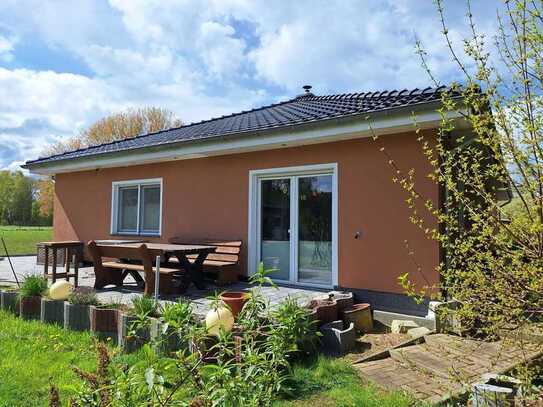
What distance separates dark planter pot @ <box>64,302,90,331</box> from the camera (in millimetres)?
5863

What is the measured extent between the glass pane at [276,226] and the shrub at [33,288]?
3.99m

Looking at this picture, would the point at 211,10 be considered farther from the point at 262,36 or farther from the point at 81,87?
the point at 81,87

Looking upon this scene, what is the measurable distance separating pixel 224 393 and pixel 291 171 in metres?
6.19

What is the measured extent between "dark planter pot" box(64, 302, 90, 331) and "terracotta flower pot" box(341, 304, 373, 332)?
3.62 m

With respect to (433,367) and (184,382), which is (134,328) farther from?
(433,367)

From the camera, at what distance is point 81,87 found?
1511cm

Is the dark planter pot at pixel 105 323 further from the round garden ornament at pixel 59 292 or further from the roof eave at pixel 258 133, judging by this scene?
the roof eave at pixel 258 133

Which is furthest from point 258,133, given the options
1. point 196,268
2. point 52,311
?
point 52,311

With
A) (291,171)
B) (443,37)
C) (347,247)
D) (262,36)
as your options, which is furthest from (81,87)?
(443,37)

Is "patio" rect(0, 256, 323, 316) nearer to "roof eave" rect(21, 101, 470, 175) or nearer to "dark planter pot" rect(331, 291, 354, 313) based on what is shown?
"dark planter pot" rect(331, 291, 354, 313)

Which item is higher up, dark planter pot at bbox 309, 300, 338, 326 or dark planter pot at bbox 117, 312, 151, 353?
dark planter pot at bbox 309, 300, 338, 326

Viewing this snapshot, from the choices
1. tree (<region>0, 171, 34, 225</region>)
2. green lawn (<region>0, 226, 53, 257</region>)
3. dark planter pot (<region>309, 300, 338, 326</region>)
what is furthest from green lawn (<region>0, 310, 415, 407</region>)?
tree (<region>0, 171, 34, 225</region>)

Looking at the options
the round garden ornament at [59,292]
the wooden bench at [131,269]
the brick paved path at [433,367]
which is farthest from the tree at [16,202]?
the brick paved path at [433,367]

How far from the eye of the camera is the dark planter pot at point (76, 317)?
231 inches
